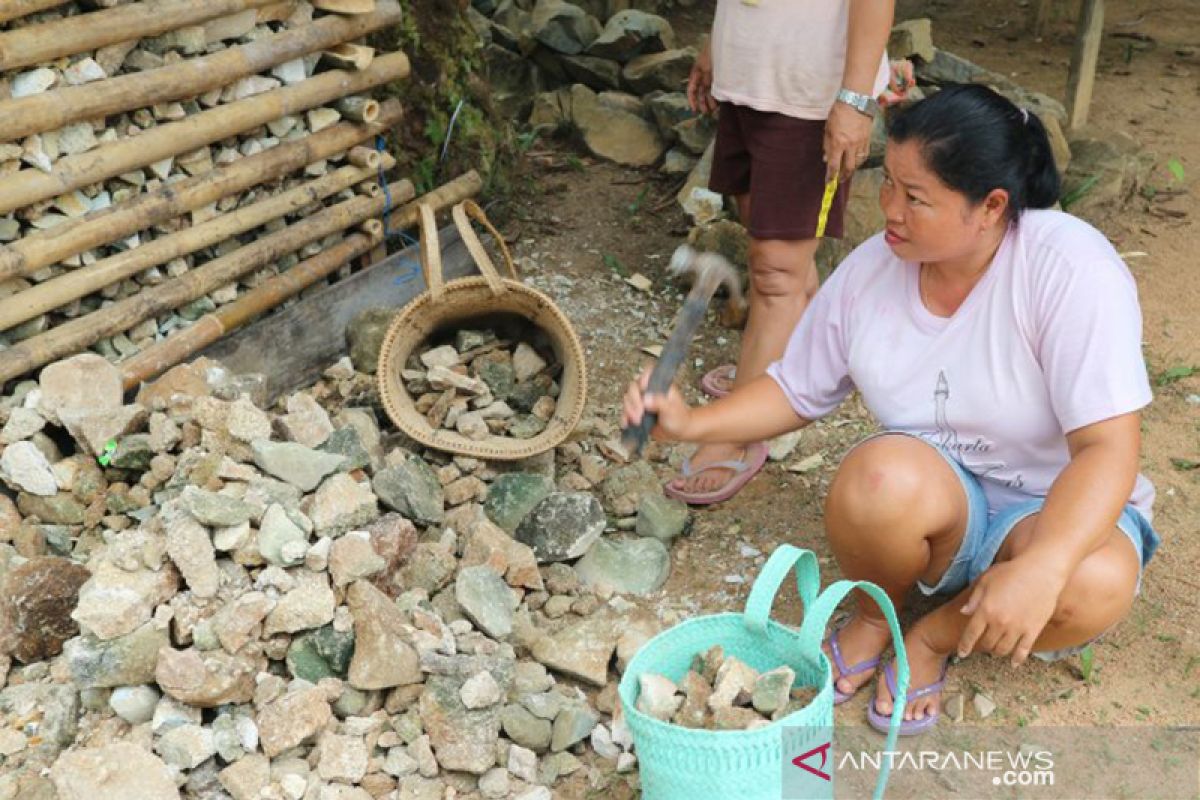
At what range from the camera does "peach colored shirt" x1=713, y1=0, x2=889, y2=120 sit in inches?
124

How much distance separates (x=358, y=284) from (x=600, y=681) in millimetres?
1726

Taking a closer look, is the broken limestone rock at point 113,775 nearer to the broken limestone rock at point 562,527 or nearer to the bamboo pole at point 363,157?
the broken limestone rock at point 562,527

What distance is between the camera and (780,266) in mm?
3381

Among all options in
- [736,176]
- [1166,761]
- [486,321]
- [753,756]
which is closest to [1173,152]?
[736,176]

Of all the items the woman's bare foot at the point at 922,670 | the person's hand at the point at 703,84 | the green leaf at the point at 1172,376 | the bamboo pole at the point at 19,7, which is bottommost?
the green leaf at the point at 1172,376

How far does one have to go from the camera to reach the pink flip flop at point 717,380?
3947 millimetres

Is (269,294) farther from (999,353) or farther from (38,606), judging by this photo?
(999,353)

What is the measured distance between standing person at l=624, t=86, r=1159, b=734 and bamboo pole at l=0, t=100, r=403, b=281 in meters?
1.65

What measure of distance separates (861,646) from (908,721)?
0.20 m

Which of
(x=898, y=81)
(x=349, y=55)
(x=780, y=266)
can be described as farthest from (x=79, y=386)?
(x=898, y=81)

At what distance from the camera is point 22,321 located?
3264mm

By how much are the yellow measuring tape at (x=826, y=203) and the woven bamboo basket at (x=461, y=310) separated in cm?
71

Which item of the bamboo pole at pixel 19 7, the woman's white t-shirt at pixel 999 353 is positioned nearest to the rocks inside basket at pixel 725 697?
the woman's white t-shirt at pixel 999 353

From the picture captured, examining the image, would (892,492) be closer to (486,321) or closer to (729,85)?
(729,85)
